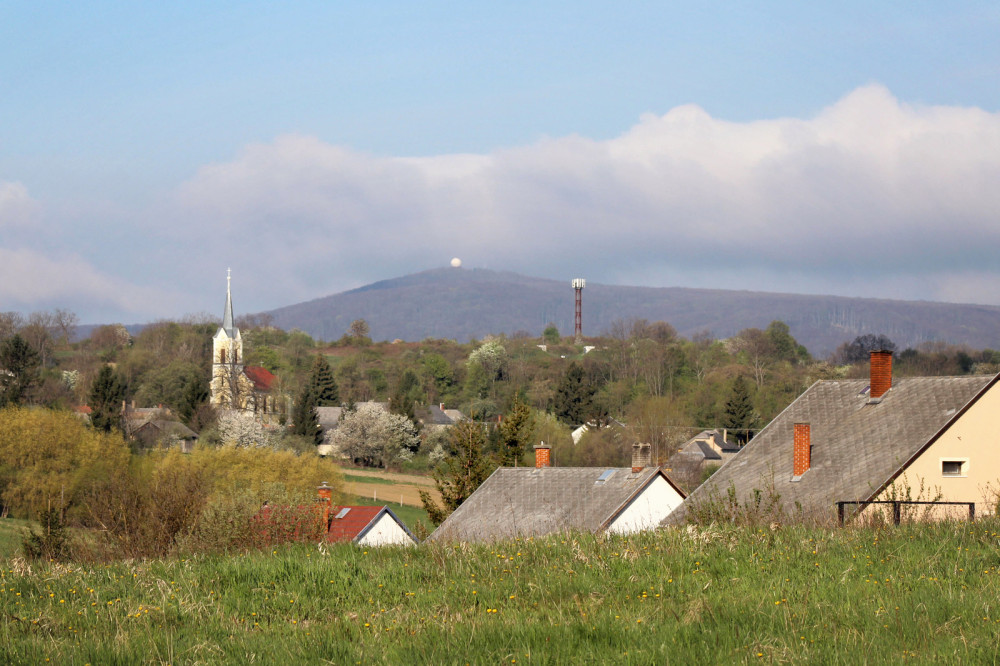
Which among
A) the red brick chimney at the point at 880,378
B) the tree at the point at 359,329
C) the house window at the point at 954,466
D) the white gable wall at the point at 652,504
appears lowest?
the white gable wall at the point at 652,504

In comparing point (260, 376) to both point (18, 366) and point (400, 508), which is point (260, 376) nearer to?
point (18, 366)

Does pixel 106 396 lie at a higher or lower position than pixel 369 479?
higher

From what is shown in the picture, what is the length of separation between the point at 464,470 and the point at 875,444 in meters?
18.6

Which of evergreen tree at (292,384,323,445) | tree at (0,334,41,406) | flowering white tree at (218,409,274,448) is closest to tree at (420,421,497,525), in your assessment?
flowering white tree at (218,409,274,448)

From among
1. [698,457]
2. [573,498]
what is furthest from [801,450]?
[698,457]

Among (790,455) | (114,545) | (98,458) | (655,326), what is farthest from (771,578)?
(655,326)

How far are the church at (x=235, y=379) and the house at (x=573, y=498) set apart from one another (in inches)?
2566

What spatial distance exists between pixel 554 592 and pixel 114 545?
21.6ft

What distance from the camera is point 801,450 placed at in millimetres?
23875

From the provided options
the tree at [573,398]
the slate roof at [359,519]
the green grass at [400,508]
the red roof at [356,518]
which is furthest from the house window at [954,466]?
the tree at [573,398]

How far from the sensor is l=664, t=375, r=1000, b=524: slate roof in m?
22.3

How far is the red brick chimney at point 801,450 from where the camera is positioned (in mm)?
23828

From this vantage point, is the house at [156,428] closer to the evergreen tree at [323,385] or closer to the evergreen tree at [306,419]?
the evergreen tree at [306,419]

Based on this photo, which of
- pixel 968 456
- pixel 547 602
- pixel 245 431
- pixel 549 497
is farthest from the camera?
pixel 245 431
